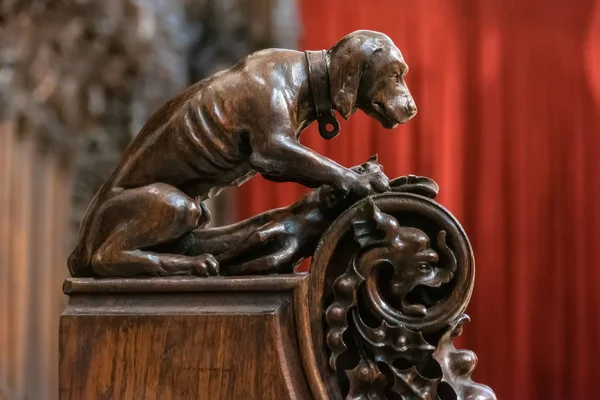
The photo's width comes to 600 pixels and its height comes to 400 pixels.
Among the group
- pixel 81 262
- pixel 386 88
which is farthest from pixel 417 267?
pixel 81 262

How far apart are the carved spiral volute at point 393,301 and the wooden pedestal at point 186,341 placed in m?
0.04

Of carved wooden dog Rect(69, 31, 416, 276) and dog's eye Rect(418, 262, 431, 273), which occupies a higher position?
carved wooden dog Rect(69, 31, 416, 276)

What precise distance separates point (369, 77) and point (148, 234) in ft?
1.08

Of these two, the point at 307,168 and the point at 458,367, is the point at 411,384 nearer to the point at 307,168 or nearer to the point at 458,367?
the point at 458,367

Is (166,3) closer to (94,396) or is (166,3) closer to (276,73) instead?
(276,73)

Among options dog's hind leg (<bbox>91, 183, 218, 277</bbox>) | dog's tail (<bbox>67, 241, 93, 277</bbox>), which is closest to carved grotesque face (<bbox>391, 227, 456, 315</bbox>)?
dog's hind leg (<bbox>91, 183, 218, 277</bbox>)

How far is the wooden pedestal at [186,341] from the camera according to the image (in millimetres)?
669

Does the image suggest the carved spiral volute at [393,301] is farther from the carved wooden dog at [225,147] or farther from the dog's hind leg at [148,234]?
the dog's hind leg at [148,234]

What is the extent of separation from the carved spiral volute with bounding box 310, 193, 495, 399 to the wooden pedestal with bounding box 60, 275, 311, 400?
4cm

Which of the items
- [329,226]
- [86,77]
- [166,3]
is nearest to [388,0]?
[166,3]

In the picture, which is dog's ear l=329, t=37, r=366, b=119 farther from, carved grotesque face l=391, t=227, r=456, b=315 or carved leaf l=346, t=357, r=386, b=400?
carved leaf l=346, t=357, r=386, b=400

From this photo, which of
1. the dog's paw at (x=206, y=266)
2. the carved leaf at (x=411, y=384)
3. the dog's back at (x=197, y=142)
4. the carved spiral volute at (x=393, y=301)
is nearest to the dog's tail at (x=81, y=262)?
the dog's back at (x=197, y=142)

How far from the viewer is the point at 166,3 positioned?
203cm

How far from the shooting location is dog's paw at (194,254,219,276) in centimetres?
71
